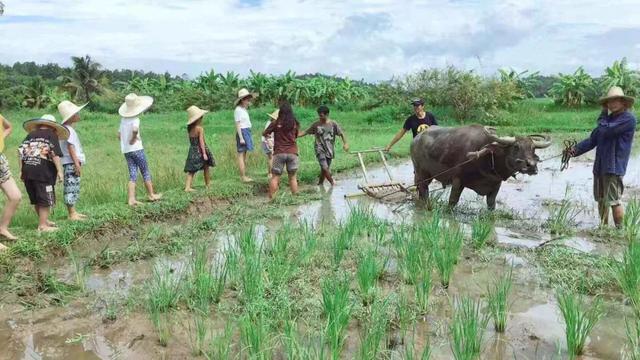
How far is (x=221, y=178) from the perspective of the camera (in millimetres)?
8375

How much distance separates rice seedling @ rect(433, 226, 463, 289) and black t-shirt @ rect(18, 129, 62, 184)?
343 centimetres

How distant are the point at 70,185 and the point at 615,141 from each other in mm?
5289

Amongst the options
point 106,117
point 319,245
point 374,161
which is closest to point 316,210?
point 319,245

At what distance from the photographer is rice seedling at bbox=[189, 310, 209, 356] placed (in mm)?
3105

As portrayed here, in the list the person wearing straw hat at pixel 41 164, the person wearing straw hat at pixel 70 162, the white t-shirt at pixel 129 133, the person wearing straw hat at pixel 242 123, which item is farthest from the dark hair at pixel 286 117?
the person wearing straw hat at pixel 41 164

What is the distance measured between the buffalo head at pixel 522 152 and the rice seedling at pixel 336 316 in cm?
315

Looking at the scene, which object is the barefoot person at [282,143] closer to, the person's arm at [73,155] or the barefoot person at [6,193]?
the person's arm at [73,155]

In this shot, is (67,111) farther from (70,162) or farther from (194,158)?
(194,158)

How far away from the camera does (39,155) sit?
16.4 feet

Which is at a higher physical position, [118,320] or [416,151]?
[416,151]

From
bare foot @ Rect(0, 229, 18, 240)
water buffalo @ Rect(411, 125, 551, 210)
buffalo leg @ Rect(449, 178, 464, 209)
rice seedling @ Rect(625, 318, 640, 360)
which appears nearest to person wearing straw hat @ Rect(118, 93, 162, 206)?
bare foot @ Rect(0, 229, 18, 240)

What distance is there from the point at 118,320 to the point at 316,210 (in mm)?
3741

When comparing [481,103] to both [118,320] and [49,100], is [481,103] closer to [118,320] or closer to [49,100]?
[118,320]

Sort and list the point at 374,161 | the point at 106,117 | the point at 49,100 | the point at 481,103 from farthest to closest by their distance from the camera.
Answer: the point at 49,100, the point at 106,117, the point at 481,103, the point at 374,161
